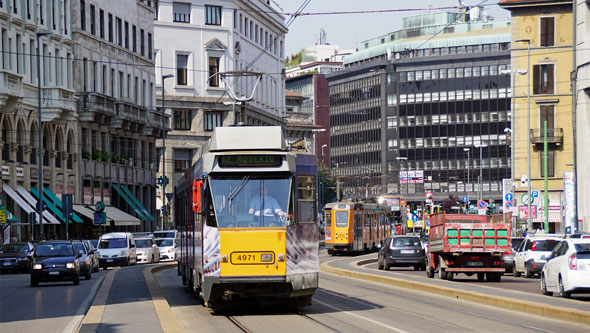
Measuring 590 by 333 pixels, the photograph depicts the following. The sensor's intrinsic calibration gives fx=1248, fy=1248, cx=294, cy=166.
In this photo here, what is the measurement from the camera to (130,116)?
279ft

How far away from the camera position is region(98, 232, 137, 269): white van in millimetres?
59812

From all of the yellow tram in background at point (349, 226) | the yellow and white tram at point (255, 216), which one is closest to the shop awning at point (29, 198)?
the yellow tram in background at point (349, 226)

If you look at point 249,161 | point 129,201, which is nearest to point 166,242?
point 129,201

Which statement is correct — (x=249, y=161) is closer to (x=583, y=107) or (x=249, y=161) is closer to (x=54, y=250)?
(x=54, y=250)

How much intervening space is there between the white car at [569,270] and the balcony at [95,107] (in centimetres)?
5047

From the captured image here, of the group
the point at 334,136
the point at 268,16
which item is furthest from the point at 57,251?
the point at 334,136

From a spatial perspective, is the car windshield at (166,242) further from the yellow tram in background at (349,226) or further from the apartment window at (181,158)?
the apartment window at (181,158)

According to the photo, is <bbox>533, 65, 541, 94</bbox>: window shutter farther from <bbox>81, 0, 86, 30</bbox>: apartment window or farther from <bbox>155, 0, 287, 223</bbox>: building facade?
<bbox>81, 0, 86, 30</bbox>: apartment window

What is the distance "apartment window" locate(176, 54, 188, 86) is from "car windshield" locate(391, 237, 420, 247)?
196 feet

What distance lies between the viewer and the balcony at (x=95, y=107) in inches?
3004

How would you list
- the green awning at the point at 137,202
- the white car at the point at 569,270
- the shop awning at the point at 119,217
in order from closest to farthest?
the white car at the point at 569,270 → the shop awning at the point at 119,217 → the green awning at the point at 137,202

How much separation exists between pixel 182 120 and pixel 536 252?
6923 cm

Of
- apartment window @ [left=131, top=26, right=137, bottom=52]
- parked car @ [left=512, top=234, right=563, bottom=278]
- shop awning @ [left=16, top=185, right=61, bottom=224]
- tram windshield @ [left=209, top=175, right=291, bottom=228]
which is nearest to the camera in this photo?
tram windshield @ [left=209, top=175, right=291, bottom=228]

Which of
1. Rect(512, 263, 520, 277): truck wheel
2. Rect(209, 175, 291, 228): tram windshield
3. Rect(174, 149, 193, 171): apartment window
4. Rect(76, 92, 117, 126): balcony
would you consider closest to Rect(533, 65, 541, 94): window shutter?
Rect(174, 149, 193, 171): apartment window
